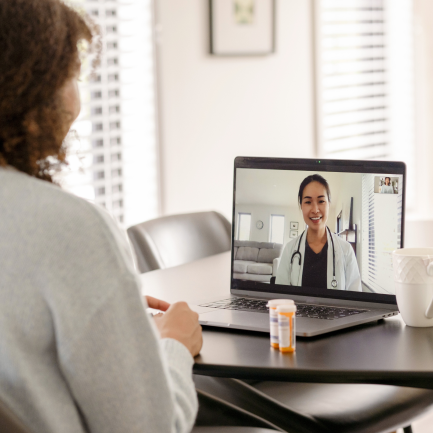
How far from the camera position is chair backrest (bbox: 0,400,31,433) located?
72 cm

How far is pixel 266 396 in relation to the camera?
1370 mm

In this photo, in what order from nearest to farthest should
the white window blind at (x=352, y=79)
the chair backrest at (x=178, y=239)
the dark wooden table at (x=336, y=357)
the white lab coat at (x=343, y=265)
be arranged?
the dark wooden table at (x=336, y=357) < the white lab coat at (x=343, y=265) < the chair backrest at (x=178, y=239) < the white window blind at (x=352, y=79)

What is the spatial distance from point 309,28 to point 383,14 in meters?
0.77

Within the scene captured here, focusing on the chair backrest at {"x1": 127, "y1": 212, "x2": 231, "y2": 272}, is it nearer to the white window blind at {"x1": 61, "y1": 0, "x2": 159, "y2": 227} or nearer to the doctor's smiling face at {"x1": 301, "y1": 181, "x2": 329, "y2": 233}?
the doctor's smiling face at {"x1": 301, "y1": 181, "x2": 329, "y2": 233}

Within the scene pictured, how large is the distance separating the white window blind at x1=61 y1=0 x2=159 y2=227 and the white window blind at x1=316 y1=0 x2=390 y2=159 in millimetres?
1172

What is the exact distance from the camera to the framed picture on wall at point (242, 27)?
11.2 ft

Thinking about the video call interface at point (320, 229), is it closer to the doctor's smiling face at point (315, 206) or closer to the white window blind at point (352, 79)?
the doctor's smiling face at point (315, 206)

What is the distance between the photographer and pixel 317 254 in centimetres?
127

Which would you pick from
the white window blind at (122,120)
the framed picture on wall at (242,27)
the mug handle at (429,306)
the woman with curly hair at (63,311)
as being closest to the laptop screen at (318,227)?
the mug handle at (429,306)

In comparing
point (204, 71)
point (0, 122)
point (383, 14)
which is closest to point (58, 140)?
point (0, 122)

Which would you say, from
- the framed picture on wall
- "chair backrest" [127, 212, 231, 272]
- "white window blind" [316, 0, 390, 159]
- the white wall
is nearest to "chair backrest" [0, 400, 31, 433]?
"chair backrest" [127, 212, 231, 272]

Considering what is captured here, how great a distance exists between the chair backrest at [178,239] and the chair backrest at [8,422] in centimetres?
124

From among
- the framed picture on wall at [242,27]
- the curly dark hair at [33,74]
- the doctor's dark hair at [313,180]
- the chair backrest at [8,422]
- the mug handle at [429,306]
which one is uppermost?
the framed picture on wall at [242,27]

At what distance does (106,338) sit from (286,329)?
36cm
